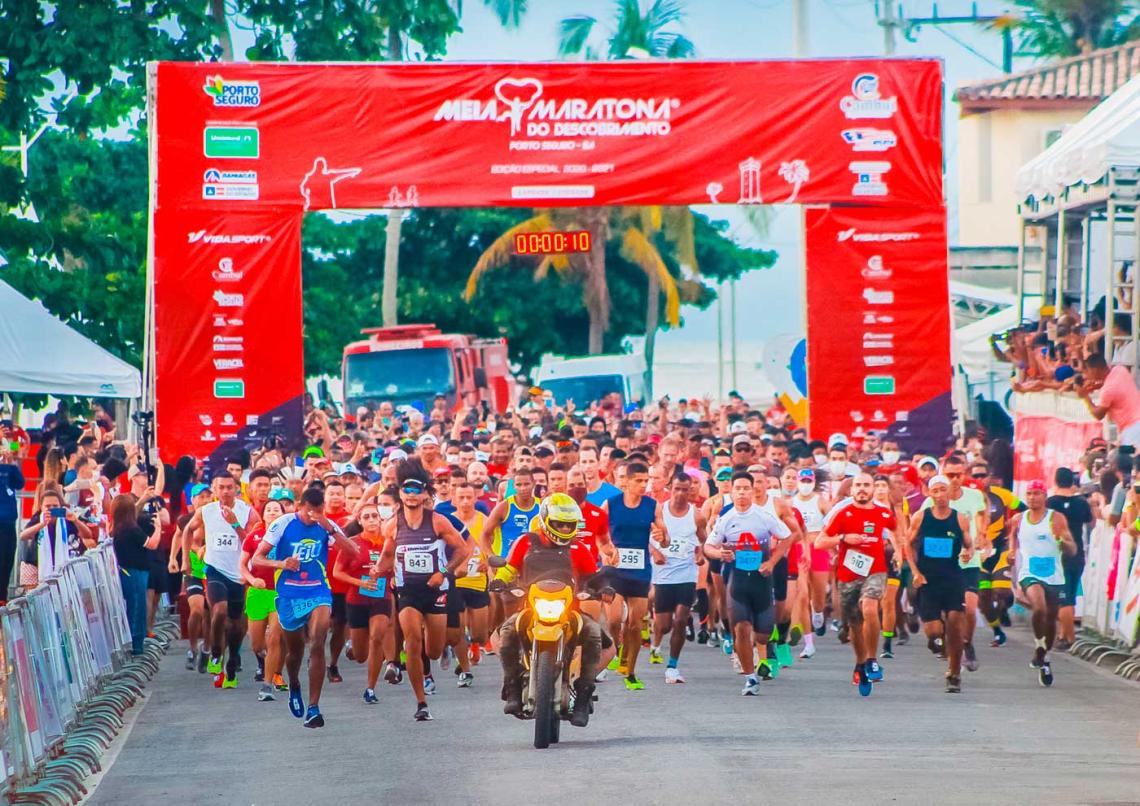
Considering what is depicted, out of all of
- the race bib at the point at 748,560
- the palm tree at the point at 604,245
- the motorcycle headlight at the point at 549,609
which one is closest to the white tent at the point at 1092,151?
Result: the race bib at the point at 748,560

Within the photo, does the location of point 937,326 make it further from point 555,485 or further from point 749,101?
point 555,485

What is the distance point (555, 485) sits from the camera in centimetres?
1689

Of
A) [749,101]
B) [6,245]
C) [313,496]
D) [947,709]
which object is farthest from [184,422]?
[947,709]

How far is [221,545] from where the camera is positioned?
17766mm

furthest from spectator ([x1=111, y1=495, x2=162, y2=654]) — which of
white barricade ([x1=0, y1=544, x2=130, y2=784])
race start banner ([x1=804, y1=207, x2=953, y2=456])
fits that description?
race start banner ([x1=804, y1=207, x2=953, y2=456])

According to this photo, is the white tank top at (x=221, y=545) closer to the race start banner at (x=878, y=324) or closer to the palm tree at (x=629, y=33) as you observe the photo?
the race start banner at (x=878, y=324)

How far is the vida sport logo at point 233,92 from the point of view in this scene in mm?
24500

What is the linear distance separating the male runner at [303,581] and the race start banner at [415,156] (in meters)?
9.75

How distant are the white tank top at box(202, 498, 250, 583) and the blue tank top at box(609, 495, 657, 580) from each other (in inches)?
127

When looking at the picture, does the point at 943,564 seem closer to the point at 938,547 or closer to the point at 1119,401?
the point at 938,547

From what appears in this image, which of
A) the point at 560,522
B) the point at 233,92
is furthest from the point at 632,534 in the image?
the point at 233,92

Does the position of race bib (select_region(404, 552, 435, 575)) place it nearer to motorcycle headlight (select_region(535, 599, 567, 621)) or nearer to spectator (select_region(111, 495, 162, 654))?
motorcycle headlight (select_region(535, 599, 567, 621))

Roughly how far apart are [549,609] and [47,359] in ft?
44.6

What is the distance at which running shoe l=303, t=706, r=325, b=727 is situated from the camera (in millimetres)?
14836
